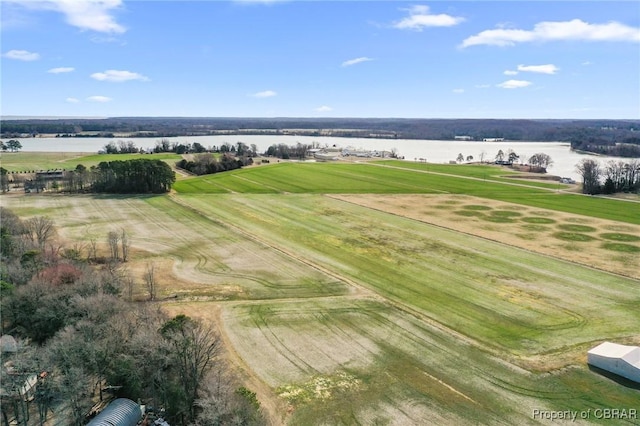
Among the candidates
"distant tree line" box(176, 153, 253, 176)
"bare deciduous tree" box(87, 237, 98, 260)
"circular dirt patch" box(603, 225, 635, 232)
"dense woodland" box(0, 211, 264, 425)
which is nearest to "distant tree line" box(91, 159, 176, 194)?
"distant tree line" box(176, 153, 253, 176)

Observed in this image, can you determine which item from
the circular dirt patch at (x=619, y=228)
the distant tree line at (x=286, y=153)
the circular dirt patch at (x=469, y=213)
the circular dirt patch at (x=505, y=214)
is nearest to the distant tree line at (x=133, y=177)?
the circular dirt patch at (x=469, y=213)

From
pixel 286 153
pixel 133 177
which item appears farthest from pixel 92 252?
pixel 286 153

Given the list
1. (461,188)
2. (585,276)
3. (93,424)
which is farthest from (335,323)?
(461,188)

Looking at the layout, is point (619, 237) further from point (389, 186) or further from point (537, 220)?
point (389, 186)

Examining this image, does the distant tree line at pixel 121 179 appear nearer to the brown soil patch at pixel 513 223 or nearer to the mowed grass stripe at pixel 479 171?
the brown soil patch at pixel 513 223

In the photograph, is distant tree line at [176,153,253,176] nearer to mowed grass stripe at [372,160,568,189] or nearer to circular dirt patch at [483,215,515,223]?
mowed grass stripe at [372,160,568,189]

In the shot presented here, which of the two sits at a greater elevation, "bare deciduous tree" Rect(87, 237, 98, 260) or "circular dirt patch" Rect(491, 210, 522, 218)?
"circular dirt patch" Rect(491, 210, 522, 218)
